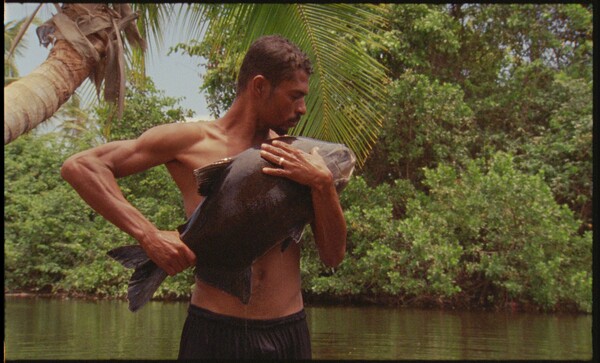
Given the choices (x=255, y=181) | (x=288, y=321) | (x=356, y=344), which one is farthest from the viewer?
(x=356, y=344)

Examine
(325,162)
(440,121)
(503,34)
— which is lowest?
(325,162)

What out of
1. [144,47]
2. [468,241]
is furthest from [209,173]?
[468,241]

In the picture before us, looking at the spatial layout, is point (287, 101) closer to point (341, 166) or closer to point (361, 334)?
point (341, 166)

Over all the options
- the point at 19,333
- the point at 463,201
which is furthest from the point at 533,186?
the point at 19,333

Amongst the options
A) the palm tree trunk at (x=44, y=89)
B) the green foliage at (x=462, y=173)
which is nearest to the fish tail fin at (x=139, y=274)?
the palm tree trunk at (x=44, y=89)

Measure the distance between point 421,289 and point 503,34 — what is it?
510 centimetres

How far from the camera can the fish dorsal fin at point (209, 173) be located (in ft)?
5.45

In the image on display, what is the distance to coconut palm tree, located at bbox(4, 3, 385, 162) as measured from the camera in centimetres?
349

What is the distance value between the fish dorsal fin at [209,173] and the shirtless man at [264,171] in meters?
0.08

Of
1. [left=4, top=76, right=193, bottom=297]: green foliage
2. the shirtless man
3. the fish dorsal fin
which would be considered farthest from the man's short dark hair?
[left=4, top=76, right=193, bottom=297]: green foliage

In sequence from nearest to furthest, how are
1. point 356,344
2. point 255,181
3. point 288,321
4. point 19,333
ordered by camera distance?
1. point 255,181
2. point 288,321
3. point 356,344
4. point 19,333

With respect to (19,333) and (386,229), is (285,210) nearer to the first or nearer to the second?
(386,229)

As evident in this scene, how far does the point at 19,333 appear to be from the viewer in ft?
36.8

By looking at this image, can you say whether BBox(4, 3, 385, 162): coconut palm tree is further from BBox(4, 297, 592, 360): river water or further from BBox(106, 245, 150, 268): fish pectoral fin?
BBox(4, 297, 592, 360): river water
